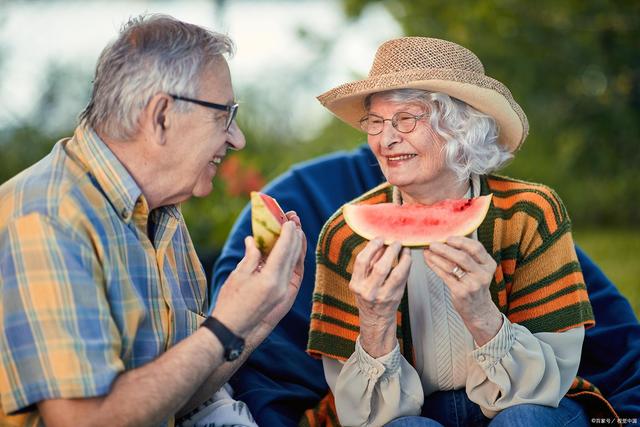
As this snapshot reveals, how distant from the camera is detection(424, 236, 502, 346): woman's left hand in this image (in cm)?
273

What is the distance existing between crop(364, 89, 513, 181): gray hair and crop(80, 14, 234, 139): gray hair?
891mm

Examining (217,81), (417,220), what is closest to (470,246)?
(417,220)

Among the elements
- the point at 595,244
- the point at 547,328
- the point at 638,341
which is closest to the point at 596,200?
the point at 595,244

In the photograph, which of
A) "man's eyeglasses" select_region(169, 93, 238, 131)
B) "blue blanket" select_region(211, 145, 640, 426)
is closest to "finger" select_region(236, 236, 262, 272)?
"man's eyeglasses" select_region(169, 93, 238, 131)

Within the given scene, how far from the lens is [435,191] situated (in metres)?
3.31

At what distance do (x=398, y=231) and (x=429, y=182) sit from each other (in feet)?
1.17

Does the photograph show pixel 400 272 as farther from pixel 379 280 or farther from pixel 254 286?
pixel 254 286

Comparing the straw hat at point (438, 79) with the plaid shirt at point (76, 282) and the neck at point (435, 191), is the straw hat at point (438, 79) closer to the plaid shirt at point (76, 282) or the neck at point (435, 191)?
the neck at point (435, 191)

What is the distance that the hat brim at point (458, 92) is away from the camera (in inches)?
121

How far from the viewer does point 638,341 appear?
12.0 ft

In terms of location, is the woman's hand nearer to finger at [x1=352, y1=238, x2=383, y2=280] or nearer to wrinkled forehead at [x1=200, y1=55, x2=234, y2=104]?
finger at [x1=352, y1=238, x2=383, y2=280]

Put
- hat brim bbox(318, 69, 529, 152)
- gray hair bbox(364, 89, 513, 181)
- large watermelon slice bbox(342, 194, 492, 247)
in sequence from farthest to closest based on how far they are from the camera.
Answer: gray hair bbox(364, 89, 513, 181) < hat brim bbox(318, 69, 529, 152) < large watermelon slice bbox(342, 194, 492, 247)

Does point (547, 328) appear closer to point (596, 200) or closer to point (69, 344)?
point (69, 344)

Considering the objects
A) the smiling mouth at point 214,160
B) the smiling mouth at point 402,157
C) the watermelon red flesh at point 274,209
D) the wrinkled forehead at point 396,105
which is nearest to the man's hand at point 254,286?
the watermelon red flesh at point 274,209
